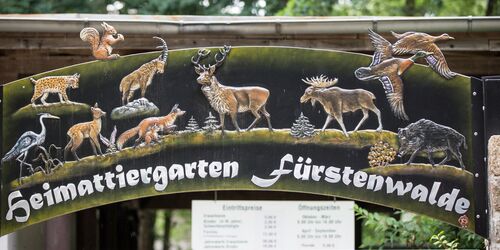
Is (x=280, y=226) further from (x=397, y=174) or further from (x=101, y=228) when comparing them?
(x=101, y=228)

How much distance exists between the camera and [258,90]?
243 inches

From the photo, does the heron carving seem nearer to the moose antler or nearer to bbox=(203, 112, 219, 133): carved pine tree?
bbox=(203, 112, 219, 133): carved pine tree

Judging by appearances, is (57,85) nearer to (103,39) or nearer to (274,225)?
(103,39)

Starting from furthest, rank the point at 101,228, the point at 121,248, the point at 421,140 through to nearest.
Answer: the point at 121,248 → the point at 101,228 → the point at 421,140

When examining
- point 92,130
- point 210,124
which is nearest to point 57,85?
point 92,130

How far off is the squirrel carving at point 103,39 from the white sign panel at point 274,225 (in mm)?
1380

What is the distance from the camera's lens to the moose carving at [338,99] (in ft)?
20.1

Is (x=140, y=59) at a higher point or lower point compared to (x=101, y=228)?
higher

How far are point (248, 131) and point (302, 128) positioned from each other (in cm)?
42

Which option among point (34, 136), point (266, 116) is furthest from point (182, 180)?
point (34, 136)

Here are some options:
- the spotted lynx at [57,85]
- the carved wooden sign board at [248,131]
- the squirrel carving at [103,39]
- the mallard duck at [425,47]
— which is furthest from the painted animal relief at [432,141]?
the spotted lynx at [57,85]

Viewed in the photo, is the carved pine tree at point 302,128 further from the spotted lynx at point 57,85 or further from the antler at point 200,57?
the spotted lynx at point 57,85

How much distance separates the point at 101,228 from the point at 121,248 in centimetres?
148

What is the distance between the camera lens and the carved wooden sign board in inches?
240
